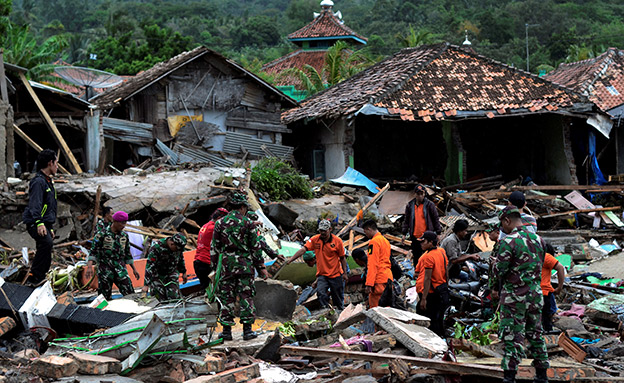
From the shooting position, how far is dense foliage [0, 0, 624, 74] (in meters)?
46.9

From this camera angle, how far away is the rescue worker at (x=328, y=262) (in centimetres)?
1009

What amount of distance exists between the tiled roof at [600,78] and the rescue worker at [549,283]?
55.2 ft

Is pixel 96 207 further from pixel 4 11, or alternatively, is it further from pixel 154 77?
pixel 4 11

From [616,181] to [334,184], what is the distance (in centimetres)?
800

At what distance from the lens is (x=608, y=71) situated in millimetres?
27672

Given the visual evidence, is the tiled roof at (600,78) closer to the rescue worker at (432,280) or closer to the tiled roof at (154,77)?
the tiled roof at (154,77)

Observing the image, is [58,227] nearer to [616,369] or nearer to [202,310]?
[202,310]

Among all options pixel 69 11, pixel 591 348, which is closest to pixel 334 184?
pixel 591 348

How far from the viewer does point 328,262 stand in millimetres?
10141

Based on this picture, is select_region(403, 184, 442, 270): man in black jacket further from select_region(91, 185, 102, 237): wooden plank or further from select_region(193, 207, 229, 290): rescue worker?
select_region(91, 185, 102, 237): wooden plank

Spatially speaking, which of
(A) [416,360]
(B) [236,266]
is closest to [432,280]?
(A) [416,360]

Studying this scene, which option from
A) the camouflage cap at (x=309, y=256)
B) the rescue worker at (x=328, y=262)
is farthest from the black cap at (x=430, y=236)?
the camouflage cap at (x=309, y=256)

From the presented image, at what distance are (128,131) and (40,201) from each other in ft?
40.4

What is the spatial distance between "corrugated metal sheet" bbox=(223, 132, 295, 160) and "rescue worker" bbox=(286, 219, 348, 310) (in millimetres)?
12241
